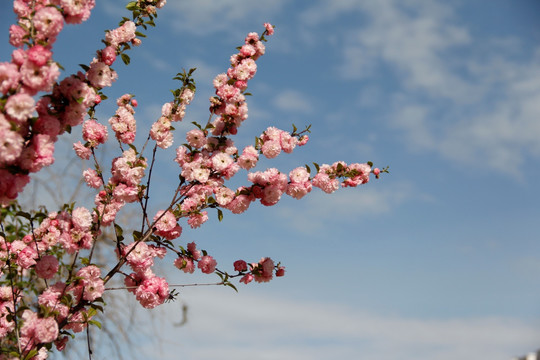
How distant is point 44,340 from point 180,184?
1.33 meters

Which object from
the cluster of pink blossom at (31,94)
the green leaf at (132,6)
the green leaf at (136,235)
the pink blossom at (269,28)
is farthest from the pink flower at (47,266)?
the pink blossom at (269,28)

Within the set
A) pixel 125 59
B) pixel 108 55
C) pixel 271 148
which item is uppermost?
pixel 125 59

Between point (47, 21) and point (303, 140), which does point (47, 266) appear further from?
point (303, 140)

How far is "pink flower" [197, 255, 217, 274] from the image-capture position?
142 inches

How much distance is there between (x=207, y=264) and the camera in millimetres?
3600

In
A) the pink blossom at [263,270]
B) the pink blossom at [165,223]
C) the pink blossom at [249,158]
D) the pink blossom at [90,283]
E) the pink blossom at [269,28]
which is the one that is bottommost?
the pink blossom at [90,283]

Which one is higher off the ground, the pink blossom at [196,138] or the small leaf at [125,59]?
the small leaf at [125,59]

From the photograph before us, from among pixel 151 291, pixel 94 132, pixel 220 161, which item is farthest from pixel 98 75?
pixel 151 291

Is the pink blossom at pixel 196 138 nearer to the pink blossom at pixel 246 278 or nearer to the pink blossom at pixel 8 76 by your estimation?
the pink blossom at pixel 246 278

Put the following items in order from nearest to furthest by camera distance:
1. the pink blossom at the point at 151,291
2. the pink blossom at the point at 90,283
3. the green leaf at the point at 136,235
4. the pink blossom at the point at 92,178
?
the pink blossom at the point at 90,283
the pink blossom at the point at 151,291
the green leaf at the point at 136,235
the pink blossom at the point at 92,178

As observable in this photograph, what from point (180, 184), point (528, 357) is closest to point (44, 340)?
point (180, 184)

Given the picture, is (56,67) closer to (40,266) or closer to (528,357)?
(40,266)

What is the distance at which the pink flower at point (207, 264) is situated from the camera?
3602 millimetres

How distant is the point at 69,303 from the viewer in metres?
2.93
